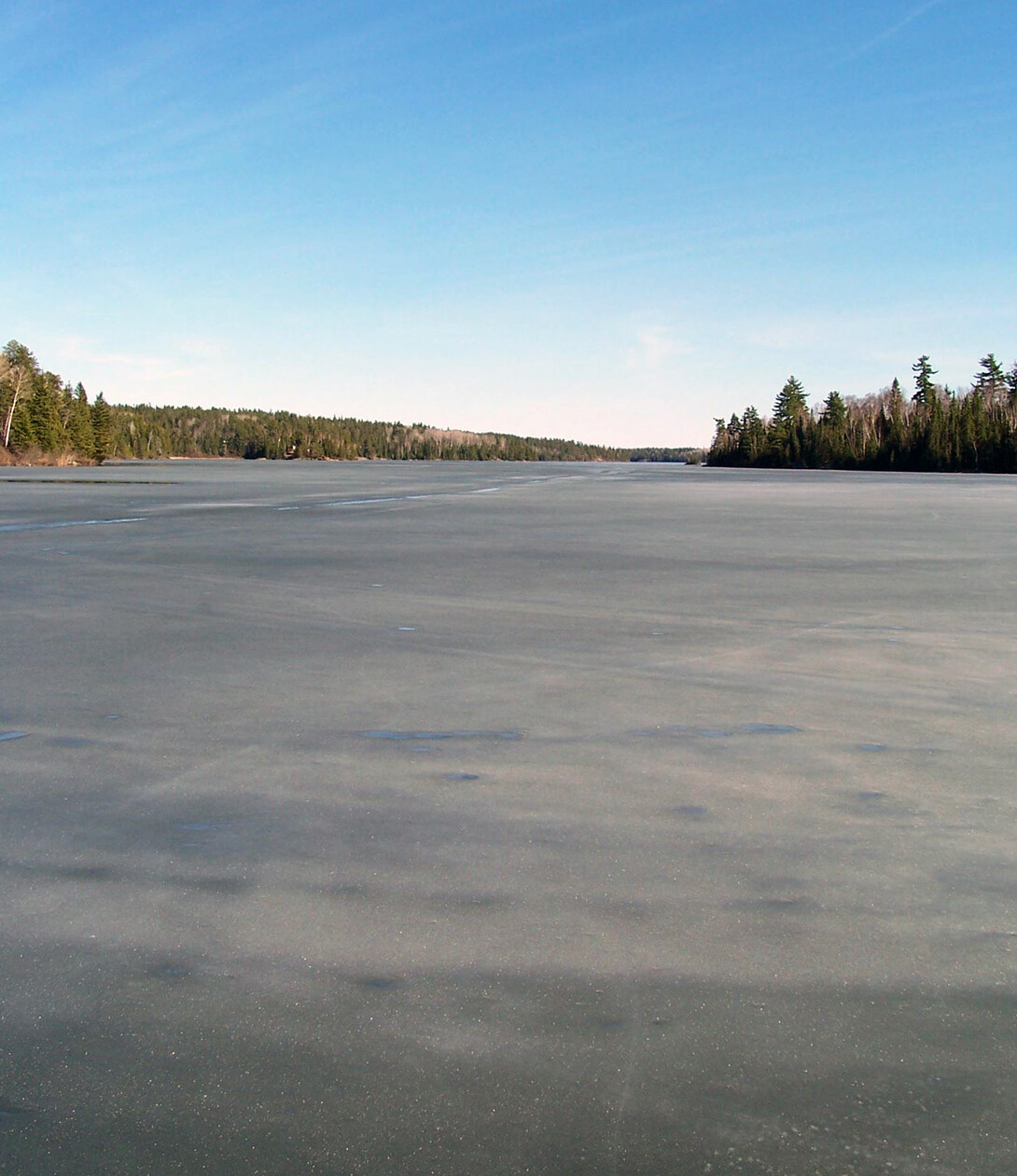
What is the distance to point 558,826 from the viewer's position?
2.75 meters

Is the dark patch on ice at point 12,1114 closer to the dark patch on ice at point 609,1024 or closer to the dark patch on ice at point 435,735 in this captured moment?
the dark patch on ice at point 609,1024

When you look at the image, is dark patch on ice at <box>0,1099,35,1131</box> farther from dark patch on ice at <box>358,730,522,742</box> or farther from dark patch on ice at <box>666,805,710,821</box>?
dark patch on ice at <box>358,730,522,742</box>

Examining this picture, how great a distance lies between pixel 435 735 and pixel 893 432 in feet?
327

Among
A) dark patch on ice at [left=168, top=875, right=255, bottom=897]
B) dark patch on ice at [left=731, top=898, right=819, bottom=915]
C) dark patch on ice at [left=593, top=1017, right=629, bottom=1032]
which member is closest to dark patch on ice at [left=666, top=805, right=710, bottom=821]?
dark patch on ice at [left=731, top=898, right=819, bottom=915]

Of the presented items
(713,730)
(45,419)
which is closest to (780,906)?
(713,730)

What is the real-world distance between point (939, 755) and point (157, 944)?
257 centimetres

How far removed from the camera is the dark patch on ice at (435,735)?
3.62 meters

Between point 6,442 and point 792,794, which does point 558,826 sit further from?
point 6,442

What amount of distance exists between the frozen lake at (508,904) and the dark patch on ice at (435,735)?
0.04 meters

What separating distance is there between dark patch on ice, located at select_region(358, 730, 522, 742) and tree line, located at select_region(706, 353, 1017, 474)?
90.6 metres

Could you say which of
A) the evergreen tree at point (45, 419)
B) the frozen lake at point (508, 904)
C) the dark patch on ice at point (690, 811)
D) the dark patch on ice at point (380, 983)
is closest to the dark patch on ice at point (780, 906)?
the frozen lake at point (508, 904)

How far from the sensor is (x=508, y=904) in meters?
2.28

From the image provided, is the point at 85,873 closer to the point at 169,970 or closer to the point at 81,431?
the point at 169,970

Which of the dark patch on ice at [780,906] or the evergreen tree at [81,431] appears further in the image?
the evergreen tree at [81,431]
